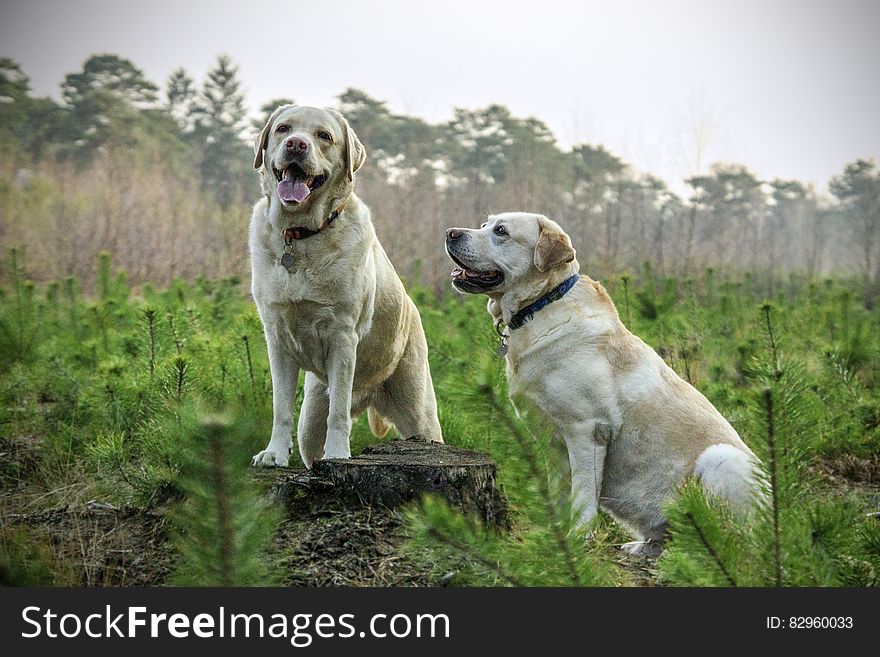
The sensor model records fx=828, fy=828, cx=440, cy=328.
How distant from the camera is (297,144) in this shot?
3523 mm

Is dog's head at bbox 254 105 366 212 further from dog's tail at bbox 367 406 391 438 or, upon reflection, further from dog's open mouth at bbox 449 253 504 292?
dog's tail at bbox 367 406 391 438

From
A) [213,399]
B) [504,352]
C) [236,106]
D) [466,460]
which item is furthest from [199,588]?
[236,106]

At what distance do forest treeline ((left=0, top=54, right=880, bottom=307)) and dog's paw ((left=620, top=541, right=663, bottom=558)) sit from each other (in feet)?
19.5

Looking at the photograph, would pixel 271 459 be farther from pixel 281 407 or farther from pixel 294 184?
pixel 294 184

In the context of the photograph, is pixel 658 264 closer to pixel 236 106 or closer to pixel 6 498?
pixel 6 498

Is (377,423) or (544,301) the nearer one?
(544,301)

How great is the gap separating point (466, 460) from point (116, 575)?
49.4 inches

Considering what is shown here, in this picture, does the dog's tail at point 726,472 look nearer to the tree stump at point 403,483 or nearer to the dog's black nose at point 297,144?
the tree stump at point 403,483

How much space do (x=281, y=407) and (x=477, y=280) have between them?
1.07 metres

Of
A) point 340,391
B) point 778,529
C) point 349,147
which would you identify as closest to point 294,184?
point 349,147

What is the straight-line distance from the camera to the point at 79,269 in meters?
13.3

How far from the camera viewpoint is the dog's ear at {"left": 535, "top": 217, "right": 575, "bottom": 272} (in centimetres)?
374

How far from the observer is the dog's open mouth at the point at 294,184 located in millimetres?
3574

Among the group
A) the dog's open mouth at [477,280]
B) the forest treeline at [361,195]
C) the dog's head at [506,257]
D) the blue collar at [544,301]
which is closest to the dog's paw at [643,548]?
the blue collar at [544,301]
